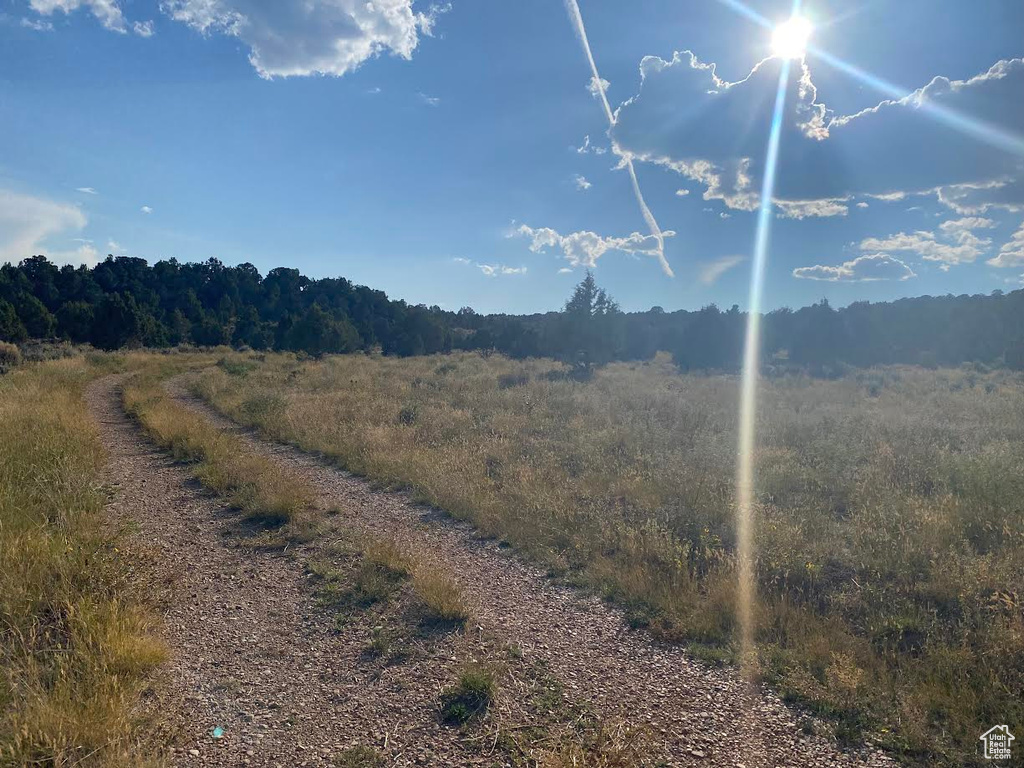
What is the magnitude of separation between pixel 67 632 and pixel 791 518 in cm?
809

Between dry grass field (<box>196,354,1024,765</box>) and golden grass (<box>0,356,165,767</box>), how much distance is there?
4.16 m

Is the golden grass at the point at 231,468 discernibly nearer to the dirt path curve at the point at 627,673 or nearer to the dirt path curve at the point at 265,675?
the dirt path curve at the point at 265,675

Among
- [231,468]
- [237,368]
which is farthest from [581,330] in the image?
[231,468]

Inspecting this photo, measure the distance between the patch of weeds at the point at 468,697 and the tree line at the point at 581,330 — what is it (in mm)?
28567

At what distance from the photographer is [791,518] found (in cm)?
734

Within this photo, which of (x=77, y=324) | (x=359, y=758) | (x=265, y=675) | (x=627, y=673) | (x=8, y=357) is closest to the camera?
(x=359, y=758)

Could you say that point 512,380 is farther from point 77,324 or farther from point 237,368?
point 77,324

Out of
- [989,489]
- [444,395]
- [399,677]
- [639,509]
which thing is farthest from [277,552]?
[444,395]

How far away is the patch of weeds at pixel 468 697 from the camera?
367cm

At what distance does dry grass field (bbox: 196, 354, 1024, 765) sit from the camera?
4.09 meters

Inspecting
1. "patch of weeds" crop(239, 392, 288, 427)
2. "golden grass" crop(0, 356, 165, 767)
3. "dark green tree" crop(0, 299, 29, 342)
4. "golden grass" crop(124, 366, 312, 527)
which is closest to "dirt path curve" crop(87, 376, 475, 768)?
"golden grass" crop(0, 356, 165, 767)

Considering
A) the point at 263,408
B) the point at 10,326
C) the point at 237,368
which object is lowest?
the point at 263,408

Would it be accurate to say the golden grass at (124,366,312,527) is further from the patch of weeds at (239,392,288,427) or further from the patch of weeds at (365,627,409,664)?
the patch of weeds at (365,627,409,664)

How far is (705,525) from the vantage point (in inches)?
287
